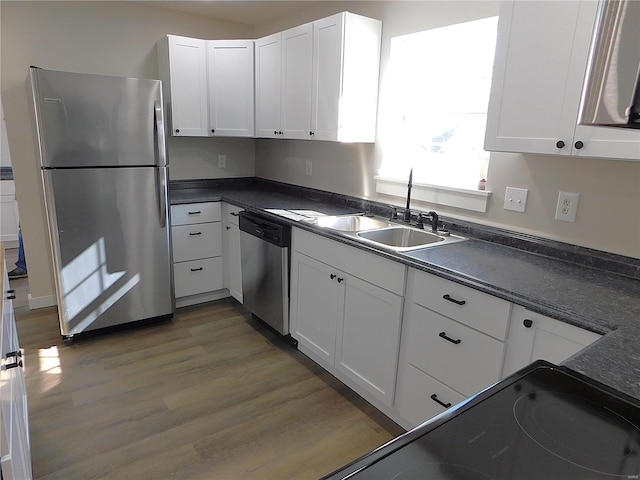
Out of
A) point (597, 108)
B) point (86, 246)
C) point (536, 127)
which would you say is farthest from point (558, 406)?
point (86, 246)

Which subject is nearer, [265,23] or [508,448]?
[508,448]

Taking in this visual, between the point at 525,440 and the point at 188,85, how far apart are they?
3339mm

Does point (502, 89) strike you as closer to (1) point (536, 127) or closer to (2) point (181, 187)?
(1) point (536, 127)

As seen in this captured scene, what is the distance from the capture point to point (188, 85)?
3340 millimetres

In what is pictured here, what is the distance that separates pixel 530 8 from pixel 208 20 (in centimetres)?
283

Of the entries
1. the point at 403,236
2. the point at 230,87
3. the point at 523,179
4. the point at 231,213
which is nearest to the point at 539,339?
the point at 523,179

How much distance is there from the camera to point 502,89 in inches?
69.5

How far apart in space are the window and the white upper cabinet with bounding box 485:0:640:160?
0.50m

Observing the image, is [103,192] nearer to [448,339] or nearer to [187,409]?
[187,409]

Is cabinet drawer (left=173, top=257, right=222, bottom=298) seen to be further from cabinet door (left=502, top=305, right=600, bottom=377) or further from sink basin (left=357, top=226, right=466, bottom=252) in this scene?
cabinet door (left=502, top=305, right=600, bottom=377)

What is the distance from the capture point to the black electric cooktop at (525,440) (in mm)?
691

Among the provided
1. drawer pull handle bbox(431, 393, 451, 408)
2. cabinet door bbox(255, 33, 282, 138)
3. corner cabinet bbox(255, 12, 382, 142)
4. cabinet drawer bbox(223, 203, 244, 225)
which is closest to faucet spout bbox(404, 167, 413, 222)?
corner cabinet bbox(255, 12, 382, 142)

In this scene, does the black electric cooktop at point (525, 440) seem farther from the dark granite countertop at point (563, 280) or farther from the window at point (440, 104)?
the window at point (440, 104)

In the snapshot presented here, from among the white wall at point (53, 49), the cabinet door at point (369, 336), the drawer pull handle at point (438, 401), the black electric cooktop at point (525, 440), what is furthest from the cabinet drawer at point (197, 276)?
the black electric cooktop at point (525, 440)
